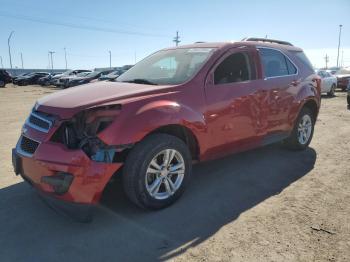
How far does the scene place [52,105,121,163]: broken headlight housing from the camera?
3.33m

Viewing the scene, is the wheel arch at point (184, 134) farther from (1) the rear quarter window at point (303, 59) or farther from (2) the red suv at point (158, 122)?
(1) the rear quarter window at point (303, 59)

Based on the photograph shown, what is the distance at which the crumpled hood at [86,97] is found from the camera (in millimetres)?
3467

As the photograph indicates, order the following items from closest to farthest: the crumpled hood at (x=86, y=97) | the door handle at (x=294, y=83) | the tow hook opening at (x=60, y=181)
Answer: the tow hook opening at (x=60, y=181) < the crumpled hood at (x=86, y=97) < the door handle at (x=294, y=83)

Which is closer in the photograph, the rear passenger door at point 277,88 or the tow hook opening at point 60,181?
the tow hook opening at point 60,181

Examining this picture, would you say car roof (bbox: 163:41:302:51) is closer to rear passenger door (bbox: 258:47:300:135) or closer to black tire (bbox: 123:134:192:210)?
rear passenger door (bbox: 258:47:300:135)

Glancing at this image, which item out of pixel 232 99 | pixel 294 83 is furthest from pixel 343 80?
pixel 232 99

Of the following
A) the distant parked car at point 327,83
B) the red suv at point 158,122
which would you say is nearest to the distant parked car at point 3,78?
the distant parked car at point 327,83

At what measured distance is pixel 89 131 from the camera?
3395 mm

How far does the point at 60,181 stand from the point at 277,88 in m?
3.51

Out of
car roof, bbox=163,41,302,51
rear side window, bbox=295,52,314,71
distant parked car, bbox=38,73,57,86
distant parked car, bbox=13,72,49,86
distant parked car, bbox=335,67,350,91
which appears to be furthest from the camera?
distant parked car, bbox=13,72,49,86

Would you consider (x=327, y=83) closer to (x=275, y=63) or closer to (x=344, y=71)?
(x=344, y=71)

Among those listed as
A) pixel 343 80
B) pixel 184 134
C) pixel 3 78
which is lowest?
pixel 343 80

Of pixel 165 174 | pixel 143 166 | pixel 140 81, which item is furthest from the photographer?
pixel 140 81

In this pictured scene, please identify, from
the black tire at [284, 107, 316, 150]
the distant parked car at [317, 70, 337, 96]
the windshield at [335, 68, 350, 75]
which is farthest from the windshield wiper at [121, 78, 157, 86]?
the windshield at [335, 68, 350, 75]
